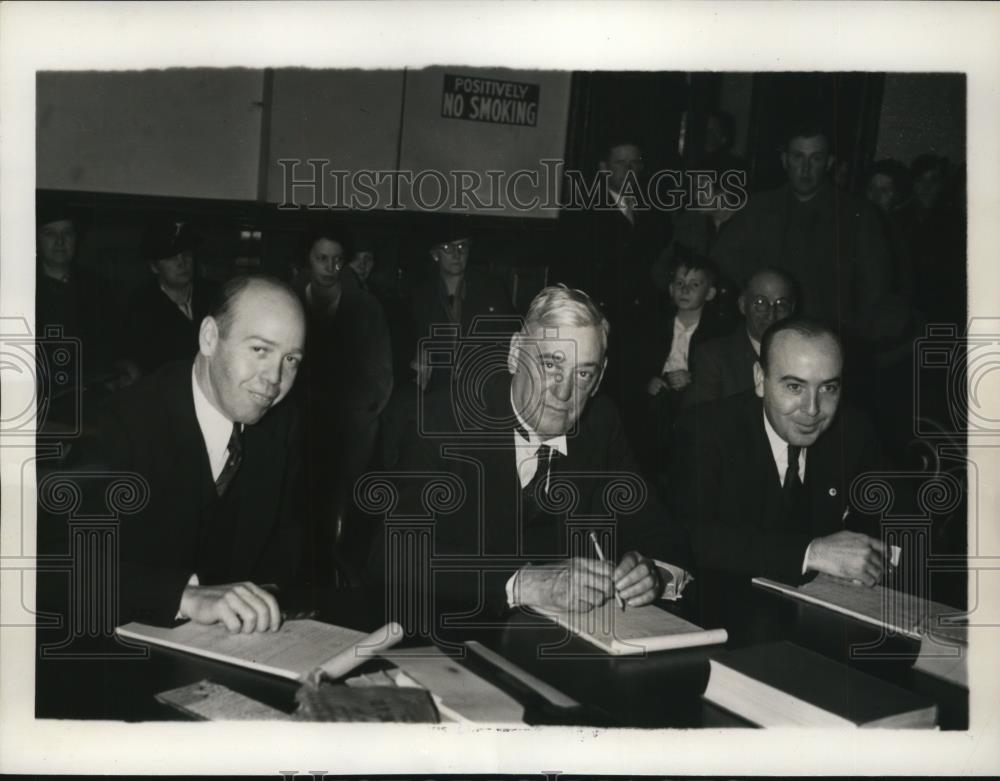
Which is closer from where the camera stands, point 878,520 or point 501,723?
point 501,723

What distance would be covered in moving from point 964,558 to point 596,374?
1237mm

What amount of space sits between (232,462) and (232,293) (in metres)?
0.48

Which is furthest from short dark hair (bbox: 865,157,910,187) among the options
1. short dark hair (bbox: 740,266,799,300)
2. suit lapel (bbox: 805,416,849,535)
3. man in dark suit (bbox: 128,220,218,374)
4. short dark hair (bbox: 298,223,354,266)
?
man in dark suit (bbox: 128,220,218,374)

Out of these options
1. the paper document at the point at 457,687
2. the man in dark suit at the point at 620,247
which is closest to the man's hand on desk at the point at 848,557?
the man in dark suit at the point at 620,247

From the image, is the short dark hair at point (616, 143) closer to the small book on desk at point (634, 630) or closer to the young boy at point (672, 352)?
the young boy at point (672, 352)

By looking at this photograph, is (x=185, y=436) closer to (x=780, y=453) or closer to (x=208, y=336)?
(x=208, y=336)

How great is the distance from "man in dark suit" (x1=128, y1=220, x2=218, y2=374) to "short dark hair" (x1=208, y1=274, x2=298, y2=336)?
0.02 meters

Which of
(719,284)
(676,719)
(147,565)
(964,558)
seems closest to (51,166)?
(147,565)

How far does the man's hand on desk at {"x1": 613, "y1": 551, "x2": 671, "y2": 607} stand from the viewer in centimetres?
252

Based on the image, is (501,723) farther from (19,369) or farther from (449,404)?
(19,369)

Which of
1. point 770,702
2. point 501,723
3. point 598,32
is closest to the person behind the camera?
point 770,702

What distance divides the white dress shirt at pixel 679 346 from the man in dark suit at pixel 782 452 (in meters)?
0.15

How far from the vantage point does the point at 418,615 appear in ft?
8.61

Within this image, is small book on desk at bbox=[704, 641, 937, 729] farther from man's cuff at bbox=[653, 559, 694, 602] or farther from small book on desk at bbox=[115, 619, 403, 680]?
small book on desk at bbox=[115, 619, 403, 680]
